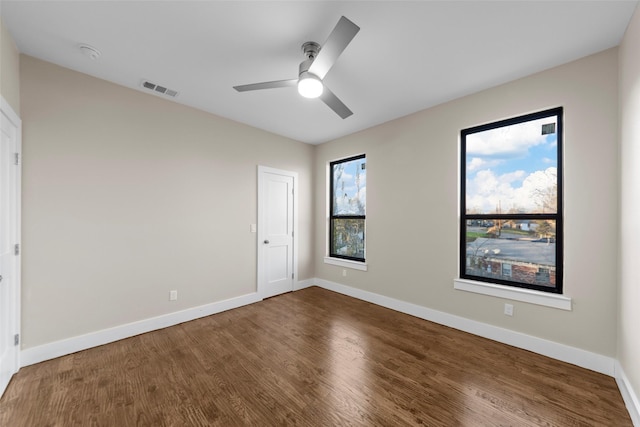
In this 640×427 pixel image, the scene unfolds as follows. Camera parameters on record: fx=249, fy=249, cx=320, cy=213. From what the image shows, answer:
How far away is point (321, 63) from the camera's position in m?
1.80

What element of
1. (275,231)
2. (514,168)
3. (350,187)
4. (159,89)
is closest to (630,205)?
(514,168)

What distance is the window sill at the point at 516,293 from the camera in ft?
7.64

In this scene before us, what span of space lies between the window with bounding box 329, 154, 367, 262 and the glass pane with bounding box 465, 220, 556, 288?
1674 mm

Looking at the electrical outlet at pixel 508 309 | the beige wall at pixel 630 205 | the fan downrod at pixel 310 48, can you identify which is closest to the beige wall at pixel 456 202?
the electrical outlet at pixel 508 309

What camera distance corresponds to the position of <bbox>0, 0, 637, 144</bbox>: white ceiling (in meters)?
1.72

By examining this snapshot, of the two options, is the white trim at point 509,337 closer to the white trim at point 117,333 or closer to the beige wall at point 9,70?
the white trim at point 117,333

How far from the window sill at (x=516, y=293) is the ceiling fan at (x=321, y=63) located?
2385 mm

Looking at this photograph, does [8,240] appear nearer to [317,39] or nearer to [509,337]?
[317,39]

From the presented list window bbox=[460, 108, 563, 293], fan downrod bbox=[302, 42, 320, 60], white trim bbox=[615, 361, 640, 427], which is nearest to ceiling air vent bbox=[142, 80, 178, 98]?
fan downrod bbox=[302, 42, 320, 60]

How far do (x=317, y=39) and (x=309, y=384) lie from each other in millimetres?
2767

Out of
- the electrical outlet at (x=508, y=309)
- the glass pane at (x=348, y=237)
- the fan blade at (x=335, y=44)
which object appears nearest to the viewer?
the fan blade at (x=335, y=44)

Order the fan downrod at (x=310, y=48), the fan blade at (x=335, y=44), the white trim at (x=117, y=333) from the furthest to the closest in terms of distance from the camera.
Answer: the white trim at (x=117, y=333) → the fan downrod at (x=310, y=48) → the fan blade at (x=335, y=44)

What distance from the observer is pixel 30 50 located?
2.18 meters

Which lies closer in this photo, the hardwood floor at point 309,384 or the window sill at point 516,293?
the hardwood floor at point 309,384
